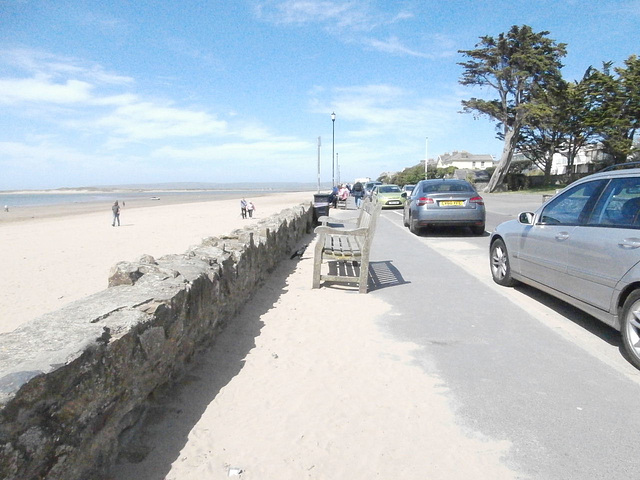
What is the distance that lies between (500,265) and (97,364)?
5.83 meters

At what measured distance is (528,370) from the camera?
150 inches

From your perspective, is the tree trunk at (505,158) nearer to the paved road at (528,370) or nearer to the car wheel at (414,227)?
the car wheel at (414,227)

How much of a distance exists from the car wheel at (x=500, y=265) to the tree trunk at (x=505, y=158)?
42638 millimetres

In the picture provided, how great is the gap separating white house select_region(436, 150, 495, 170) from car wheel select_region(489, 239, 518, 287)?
361 ft

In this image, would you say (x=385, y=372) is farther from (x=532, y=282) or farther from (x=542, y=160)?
(x=542, y=160)

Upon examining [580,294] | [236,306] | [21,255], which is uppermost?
[580,294]

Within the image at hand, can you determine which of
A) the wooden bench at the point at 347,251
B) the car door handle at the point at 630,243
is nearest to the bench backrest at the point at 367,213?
the wooden bench at the point at 347,251

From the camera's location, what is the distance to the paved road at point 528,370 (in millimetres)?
2689

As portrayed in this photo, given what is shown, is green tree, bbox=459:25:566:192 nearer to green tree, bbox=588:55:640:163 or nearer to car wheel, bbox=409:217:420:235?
green tree, bbox=588:55:640:163

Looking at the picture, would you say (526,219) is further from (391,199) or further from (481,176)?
(481,176)

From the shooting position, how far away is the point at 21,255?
13.2 meters

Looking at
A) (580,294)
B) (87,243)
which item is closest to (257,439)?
(580,294)

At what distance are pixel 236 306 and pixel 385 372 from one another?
205 centimetres

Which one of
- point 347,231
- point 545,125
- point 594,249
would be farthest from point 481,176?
point 594,249
